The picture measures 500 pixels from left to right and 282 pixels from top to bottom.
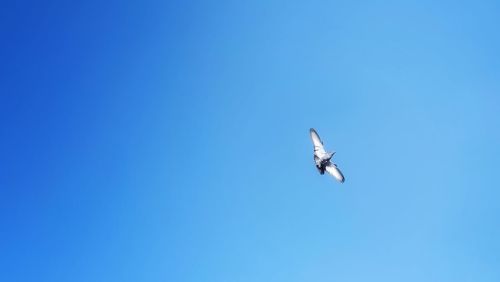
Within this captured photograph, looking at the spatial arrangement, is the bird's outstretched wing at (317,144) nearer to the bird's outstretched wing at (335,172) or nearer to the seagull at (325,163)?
the seagull at (325,163)

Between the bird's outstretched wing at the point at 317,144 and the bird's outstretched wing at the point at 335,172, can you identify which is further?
the bird's outstretched wing at the point at 317,144

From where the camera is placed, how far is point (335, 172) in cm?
2852

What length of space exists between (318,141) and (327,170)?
11.2 feet

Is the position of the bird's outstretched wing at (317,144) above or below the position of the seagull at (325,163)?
above

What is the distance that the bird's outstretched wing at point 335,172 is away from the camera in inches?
1114

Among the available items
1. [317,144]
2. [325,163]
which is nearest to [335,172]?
[325,163]

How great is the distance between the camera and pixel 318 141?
31406 millimetres

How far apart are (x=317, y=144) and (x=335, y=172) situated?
3740 mm

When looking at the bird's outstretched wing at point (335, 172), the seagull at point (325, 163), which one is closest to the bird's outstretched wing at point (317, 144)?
the seagull at point (325, 163)

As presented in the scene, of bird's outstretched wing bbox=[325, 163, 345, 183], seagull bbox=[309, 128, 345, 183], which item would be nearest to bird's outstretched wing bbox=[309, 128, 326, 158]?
seagull bbox=[309, 128, 345, 183]

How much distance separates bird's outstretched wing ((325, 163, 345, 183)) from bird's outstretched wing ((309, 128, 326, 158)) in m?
1.27

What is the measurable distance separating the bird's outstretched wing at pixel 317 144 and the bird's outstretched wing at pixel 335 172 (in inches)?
49.8

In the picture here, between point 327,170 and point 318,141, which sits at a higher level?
point 318,141

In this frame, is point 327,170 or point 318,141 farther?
point 318,141
